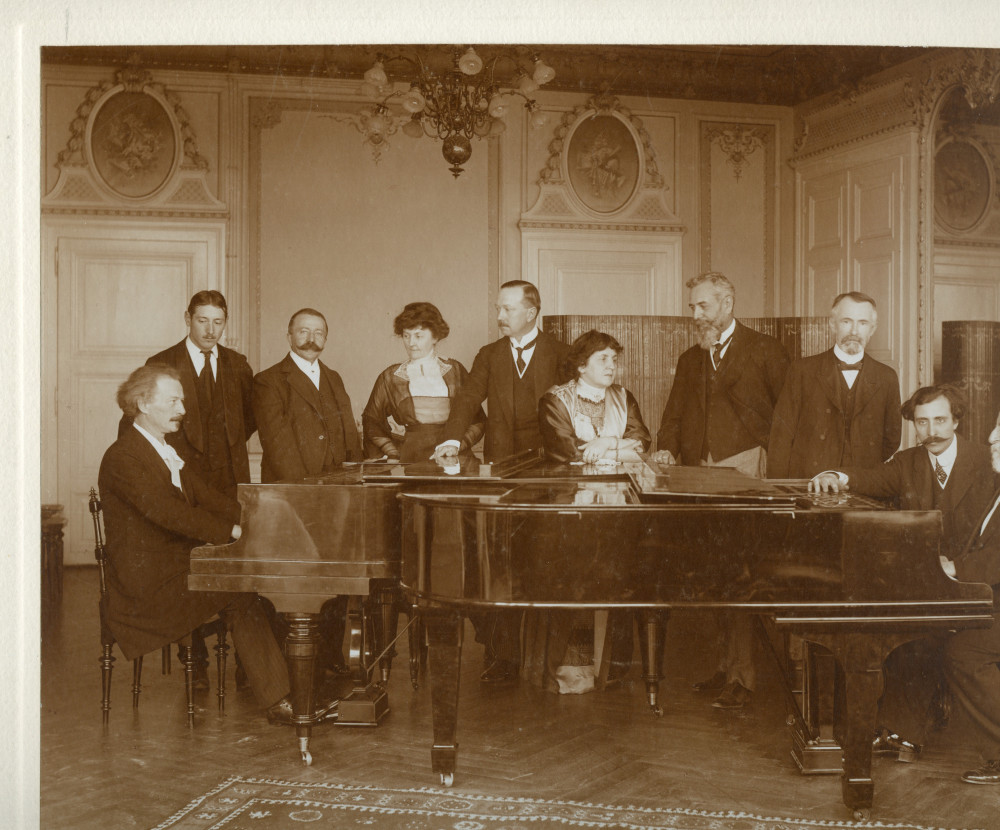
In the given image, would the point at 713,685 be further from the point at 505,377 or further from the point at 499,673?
the point at 505,377

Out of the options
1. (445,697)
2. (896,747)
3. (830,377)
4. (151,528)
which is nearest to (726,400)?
(830,377)

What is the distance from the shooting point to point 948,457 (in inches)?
134

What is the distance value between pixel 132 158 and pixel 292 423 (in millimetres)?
1234

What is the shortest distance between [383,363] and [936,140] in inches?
95.8

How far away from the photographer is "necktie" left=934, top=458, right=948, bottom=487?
3377 millimetres

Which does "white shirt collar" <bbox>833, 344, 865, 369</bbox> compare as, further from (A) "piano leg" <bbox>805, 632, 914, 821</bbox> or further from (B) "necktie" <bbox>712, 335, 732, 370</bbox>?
(A) "piano leg" <bbox>805, 632, 914, 821</bbox>

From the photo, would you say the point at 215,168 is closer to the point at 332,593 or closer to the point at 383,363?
the point at 383,363

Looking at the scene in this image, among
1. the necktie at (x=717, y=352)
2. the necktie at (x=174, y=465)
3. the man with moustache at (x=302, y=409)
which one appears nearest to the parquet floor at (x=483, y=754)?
the necktie at (x=174, y=465)

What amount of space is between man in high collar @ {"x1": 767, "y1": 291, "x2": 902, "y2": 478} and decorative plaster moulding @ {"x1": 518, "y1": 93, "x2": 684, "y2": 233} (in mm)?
888

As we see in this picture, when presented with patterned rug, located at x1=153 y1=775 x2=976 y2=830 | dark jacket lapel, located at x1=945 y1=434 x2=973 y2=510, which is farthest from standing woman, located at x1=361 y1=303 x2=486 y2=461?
dark jacket lapel, located at x1=945 y1=434 x2=973 y2=510

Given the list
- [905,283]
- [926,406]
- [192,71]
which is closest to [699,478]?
[926,406]

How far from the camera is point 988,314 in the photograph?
3455mm

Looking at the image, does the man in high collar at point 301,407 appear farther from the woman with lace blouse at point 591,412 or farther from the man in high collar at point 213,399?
the woman with lace blouse at point 591,412

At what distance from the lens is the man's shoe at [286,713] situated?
389cm
